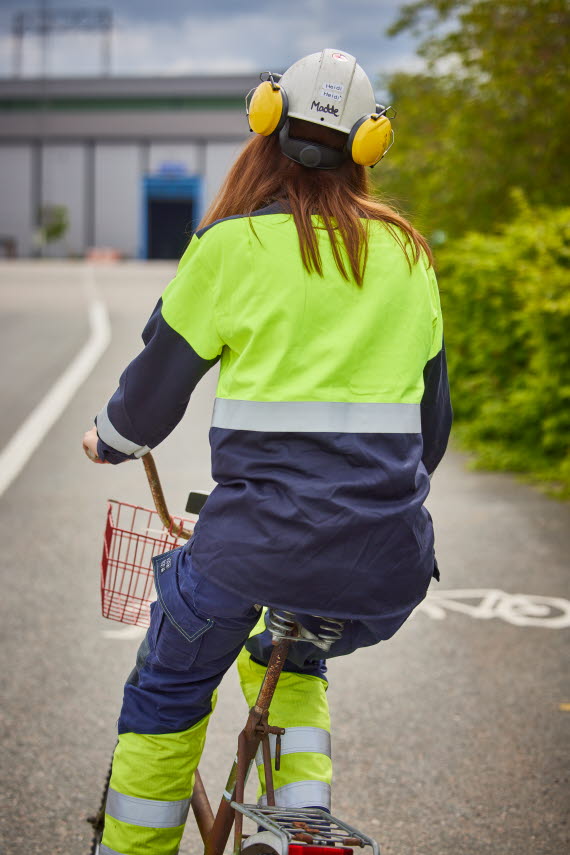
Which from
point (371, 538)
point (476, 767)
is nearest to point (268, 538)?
point (371, 538)

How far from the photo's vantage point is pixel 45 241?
70.2 metres

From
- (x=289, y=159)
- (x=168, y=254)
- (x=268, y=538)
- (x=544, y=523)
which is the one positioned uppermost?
(x=289, y=159)

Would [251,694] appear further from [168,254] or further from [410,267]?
[168,254]

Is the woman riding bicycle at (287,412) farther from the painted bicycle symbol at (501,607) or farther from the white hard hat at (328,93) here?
the painted bicycle symbol at (501,607)

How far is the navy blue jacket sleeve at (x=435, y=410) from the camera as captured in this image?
7.95ft

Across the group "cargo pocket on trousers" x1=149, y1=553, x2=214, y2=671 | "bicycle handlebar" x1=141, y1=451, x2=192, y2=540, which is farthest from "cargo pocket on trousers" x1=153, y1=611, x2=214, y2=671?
"bicycle handlebar" x1=141, y1=451, x2=192, y2=540

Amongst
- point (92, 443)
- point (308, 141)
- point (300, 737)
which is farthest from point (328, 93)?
point (300, 737)

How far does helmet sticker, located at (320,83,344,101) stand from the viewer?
2303mm

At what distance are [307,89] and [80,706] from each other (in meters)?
2.91

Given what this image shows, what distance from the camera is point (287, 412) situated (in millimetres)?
2131

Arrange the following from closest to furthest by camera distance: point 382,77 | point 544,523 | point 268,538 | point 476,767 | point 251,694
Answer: point 268,538 < point 251,694 < point 476,767 < point 544,523 < point 382,77

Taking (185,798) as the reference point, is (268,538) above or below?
above

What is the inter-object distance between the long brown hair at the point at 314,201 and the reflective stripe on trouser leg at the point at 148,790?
113cm

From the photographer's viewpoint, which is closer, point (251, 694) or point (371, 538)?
point (371, 538)
